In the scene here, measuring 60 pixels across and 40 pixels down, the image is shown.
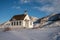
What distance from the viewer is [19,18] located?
143ft

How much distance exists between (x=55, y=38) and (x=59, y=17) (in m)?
45.8

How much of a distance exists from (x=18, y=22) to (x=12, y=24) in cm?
217

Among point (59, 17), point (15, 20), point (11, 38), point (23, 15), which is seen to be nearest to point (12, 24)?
point (15, 20)

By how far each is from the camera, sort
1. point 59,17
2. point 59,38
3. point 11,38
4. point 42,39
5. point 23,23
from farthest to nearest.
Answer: point 59,17
point 23,23
point 11,38
point 42,39
point 59,38

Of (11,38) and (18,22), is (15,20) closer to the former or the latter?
(18,22)

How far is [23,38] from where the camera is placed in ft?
35.7

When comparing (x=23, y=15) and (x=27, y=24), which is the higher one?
(x=23, y=15)

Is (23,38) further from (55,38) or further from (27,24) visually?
(27,24)

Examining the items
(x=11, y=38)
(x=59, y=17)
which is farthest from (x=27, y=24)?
(x=11, y=38)

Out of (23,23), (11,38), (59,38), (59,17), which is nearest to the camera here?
(59,38)

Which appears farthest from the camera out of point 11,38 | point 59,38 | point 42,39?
point 11,38

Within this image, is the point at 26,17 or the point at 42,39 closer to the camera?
the point at 42,39

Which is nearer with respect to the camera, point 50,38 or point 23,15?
point 50,38

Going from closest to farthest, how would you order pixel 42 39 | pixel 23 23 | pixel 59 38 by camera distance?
pixel 59 38, pixel 42 39, pixel 23 23
